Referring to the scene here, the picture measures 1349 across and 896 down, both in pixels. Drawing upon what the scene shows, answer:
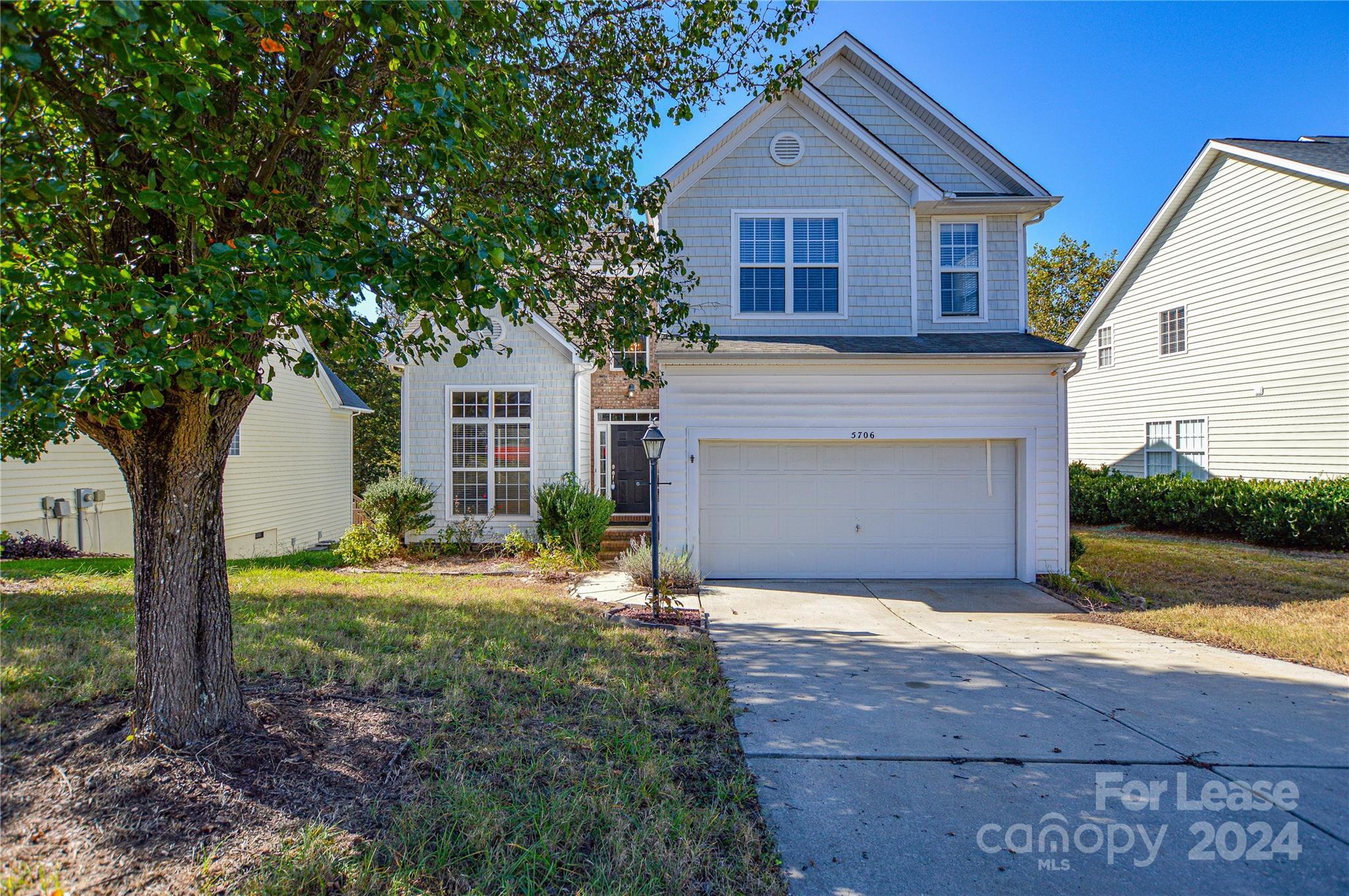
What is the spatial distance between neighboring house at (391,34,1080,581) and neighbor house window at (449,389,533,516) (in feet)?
13.1

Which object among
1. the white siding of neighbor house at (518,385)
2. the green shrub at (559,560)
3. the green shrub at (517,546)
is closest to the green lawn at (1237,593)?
the green shrub at (559,560)

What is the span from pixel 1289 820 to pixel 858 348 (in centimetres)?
697

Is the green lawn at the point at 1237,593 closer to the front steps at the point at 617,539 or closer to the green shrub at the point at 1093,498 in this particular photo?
the green shrub at the point at 1093,498

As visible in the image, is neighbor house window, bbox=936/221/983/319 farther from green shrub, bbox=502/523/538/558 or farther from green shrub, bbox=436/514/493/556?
green shrub, bbox=436/514/493/556

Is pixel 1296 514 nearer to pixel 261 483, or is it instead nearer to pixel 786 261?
pixel 786 261

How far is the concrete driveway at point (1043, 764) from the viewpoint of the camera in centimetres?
297

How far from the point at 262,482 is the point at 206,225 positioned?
52.5 feet

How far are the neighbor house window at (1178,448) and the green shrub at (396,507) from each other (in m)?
16.7

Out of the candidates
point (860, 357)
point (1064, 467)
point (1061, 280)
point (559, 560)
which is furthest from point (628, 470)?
point (1061, 280)

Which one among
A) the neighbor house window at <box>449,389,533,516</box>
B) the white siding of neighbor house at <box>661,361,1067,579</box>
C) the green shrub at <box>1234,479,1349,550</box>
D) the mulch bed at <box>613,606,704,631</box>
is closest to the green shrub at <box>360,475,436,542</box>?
the neighbor house window at <box>449,389,533,516</box>

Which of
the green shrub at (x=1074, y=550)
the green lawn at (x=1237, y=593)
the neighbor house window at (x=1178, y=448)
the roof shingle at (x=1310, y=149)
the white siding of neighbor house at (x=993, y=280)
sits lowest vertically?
the green lawn at (x=1237, y=593)

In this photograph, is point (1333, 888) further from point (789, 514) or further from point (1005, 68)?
point (1005, 68)

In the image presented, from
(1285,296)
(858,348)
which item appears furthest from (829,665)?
(1285,296)

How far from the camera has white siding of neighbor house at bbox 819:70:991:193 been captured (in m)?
10.9
